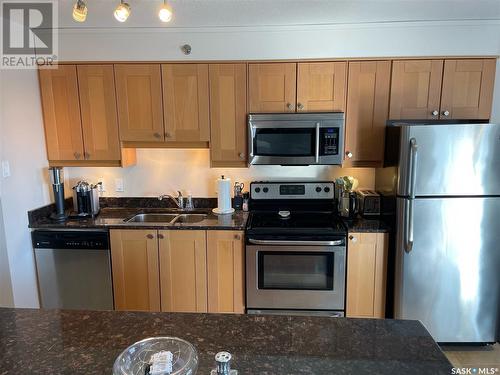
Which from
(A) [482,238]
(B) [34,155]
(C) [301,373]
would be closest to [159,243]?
(B) [34,155]

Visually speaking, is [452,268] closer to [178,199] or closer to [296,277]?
[296,277]

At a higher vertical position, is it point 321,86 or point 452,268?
point 321,86

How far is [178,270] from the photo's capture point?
250 cm

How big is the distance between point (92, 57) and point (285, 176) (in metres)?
1.85

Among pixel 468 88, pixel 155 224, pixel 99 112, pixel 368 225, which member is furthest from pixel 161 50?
pixel 468 88

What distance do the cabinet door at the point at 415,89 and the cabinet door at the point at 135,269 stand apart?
82.9 inches

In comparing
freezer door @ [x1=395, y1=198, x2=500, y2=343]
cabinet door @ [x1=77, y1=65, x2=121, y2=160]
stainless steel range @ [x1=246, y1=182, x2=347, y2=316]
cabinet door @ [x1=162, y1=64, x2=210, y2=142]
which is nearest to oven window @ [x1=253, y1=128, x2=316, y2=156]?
cabinet door @ [x1=162, y1=64, x2=210, y2=142]

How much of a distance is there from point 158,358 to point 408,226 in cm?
191

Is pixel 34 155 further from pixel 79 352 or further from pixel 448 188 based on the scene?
pixel 448 188

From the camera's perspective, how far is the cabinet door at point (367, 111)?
247 cm

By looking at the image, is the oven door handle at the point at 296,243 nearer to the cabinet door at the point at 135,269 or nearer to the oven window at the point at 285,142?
the oven window at the point at 285,142

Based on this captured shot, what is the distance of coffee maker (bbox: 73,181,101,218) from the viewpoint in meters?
2.69

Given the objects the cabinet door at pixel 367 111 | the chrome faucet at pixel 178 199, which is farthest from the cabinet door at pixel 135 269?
the cabinet door at pixel 367 111

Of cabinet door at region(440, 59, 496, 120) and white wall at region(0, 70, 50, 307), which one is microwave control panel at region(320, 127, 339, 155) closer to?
cabinet door at region(440, 59, 496, 120)
